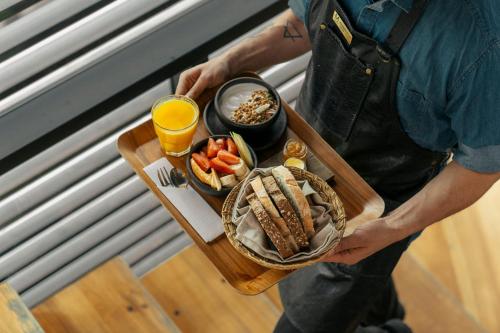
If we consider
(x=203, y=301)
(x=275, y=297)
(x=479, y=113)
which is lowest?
(x=275, y=297)

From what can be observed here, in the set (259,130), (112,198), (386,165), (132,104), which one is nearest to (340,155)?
(386,165)

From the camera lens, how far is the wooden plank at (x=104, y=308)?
3041 mm

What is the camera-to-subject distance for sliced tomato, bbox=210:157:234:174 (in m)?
2.31

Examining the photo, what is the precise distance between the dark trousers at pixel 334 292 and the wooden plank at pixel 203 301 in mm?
247

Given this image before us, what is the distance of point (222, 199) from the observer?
7.75 ft

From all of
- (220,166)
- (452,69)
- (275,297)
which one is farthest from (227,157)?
(275,297)

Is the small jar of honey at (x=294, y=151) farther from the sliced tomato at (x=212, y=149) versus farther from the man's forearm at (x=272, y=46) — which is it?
the man's forearm at (x=272, y=46)

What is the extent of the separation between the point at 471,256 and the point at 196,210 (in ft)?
6.37

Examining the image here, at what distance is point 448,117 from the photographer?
220cm

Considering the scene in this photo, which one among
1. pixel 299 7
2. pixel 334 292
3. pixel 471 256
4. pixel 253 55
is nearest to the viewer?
pixel 299 7

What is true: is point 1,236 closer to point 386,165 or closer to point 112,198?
point 112,198

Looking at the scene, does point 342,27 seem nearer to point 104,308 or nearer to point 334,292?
point 334,292

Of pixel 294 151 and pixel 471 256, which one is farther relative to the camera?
pixel 471 256

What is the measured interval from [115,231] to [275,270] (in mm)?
1325
